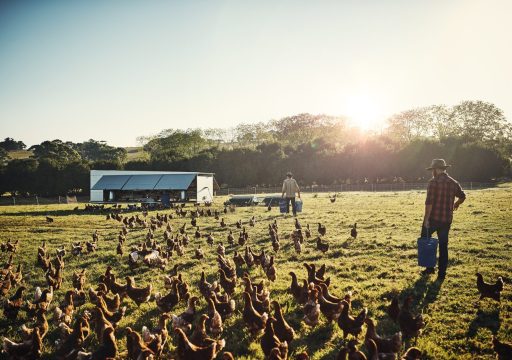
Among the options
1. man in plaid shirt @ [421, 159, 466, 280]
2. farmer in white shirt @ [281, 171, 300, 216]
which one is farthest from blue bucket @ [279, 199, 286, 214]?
man in plaid shirt @ [421, 159, 466, 280]

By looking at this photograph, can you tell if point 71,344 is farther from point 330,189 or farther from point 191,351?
point 330,189

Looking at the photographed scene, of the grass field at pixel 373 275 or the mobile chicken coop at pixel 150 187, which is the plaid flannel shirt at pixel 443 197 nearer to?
the grass field at pixel 373 275

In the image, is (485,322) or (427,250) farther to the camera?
(427,250)

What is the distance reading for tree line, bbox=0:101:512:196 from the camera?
57.7m

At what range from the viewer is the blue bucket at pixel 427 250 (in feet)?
25.5

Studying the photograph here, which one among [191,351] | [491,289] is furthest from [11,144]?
[491,289]

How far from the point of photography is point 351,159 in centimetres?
6419

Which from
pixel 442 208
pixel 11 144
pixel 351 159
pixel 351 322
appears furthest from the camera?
pixel 11 144

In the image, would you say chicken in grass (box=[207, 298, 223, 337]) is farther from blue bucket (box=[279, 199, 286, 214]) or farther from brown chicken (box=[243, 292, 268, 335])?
blue bucket (box=[279, 199, 286, 214])

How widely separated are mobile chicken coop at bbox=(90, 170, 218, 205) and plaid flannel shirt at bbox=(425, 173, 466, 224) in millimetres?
32991

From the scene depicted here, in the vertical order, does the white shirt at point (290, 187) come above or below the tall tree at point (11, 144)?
below

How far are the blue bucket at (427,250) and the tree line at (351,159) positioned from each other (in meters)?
55.1

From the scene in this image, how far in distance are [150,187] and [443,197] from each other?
125 ft

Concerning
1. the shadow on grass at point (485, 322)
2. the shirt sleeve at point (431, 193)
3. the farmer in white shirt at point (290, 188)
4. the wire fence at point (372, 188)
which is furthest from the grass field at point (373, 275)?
the wire fence at point (372, 188)
